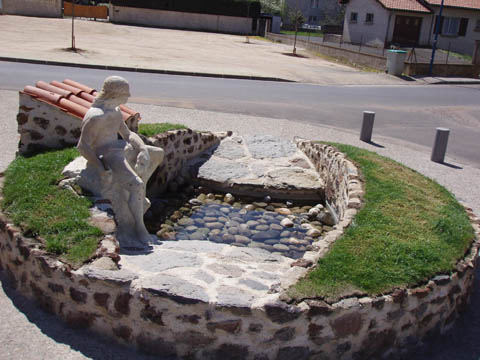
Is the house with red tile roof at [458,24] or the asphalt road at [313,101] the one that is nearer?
the asphalt road at [313,101]

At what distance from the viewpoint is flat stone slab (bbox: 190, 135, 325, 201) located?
960 centimetres

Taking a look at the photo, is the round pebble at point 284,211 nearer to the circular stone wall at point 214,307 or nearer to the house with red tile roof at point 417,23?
the circular stone wall at point 214,307

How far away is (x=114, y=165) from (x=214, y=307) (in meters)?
2.44

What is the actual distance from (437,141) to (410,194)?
452cm

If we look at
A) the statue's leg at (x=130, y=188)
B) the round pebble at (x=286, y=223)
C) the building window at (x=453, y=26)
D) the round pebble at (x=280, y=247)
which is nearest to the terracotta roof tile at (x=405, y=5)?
the building window at (x=453, y=26)

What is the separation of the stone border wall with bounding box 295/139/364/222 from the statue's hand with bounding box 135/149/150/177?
259 centimetres

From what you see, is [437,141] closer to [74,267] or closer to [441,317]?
[441,317]

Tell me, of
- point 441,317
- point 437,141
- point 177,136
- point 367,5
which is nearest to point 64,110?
point 177,136

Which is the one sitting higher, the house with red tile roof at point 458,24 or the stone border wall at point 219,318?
the house with red tile roof at point 458,24

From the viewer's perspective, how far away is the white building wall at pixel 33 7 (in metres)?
42.4

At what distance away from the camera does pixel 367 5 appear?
4288cm

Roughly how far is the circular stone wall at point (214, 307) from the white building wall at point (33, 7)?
42.8 meters

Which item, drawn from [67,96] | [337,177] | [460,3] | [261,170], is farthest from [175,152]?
[460,3]

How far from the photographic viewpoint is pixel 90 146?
604 cm
